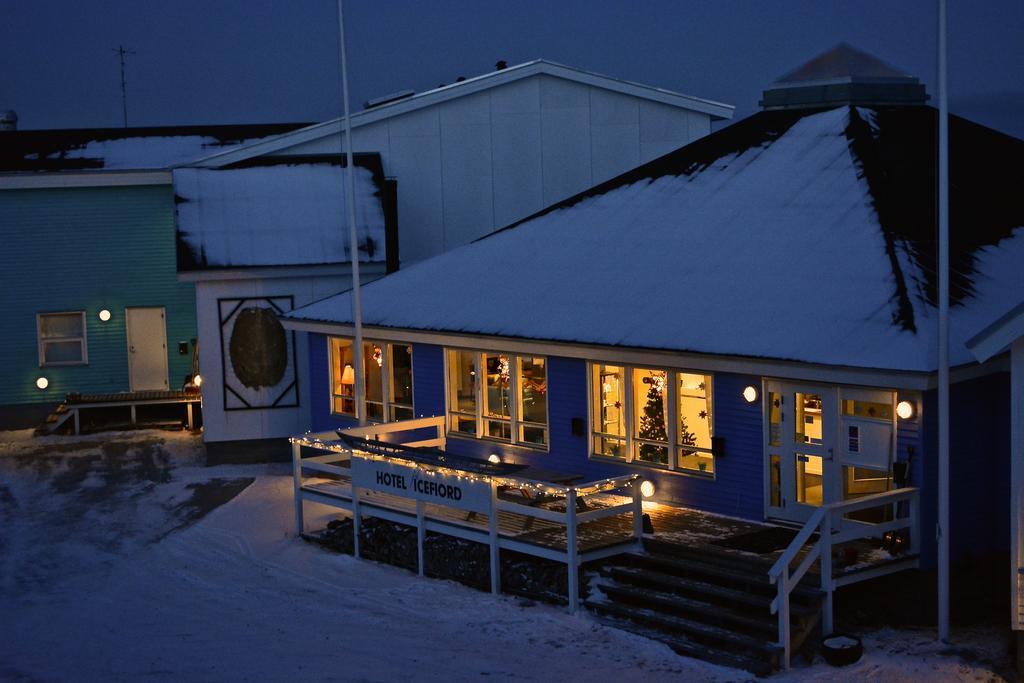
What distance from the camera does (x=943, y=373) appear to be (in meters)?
13.8

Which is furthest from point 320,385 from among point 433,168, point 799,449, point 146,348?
point 799,449

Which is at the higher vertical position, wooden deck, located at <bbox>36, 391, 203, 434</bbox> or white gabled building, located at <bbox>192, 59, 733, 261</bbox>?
white gabled building, located at <bbox>192, 59, 733, 261</bbox>

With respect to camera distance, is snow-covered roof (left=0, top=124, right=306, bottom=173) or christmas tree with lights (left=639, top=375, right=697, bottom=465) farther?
A: snow-covered roof (left=0, top=124, right=306, bottom=173)

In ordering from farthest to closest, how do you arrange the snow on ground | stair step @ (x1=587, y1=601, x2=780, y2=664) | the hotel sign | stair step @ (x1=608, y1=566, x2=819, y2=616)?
the hotel sign
stair step @ (x1=608, y1=566, x2=819, y2=616)
the snow on ground
stair step @ (x1=587, y1=601, x2=780, y2=664)

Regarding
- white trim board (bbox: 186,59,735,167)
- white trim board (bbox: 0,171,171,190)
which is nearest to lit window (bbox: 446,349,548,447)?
white trim board (bbox: 186,59,735,167)

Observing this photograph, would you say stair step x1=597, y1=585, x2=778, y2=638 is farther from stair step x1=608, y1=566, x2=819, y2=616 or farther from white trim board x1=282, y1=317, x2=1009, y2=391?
white trim board x1=282, y1=317, x2=1009, y2=391

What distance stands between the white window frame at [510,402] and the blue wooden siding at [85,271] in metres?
12.5

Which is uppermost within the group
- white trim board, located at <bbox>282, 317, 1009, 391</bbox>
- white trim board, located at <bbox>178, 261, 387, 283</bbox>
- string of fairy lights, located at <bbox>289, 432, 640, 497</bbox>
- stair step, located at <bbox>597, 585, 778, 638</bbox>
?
white trim board, located at <bbox>178, 261, 387, 283</bbox>

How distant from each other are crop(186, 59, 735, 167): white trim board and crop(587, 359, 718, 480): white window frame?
1219cm

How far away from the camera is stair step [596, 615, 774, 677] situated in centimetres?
1345

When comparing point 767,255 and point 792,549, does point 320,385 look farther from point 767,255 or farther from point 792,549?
point 792,549

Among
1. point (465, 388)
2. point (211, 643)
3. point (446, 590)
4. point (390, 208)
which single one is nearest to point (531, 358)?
point (465, 388)

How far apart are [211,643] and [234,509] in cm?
633

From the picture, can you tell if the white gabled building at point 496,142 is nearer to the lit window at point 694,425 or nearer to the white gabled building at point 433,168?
the white gabled building at point 433,168
